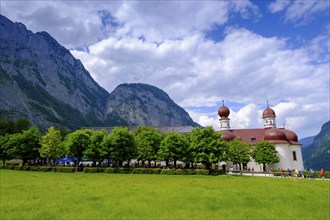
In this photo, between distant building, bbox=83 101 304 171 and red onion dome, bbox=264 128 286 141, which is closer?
distant building, bbox=83 101 304 171

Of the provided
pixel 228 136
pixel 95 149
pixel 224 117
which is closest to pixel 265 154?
pixel 228 136

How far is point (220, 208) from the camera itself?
18641mm

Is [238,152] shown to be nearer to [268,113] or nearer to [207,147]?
[207,147]

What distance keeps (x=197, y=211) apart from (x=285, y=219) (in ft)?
16.4

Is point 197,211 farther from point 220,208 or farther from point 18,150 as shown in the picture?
point 18,150

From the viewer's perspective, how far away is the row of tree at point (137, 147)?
64250 mm

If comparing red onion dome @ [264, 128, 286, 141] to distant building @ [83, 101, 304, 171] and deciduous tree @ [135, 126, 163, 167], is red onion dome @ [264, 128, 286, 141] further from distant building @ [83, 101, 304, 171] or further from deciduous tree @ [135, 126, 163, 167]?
deciduous tree @ [135, 126, 163, 167]

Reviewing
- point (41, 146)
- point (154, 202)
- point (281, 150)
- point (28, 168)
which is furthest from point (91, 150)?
point (281, 150)

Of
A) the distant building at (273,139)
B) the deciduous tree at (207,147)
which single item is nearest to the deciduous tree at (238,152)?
the distant building at (273,139)

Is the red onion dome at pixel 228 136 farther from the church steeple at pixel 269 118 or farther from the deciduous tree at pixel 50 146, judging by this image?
the deciduous tree at pixel 50 146

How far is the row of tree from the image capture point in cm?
6425

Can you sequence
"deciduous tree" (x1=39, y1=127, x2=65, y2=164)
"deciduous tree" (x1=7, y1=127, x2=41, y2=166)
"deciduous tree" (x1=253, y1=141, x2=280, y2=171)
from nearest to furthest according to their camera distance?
1. "deciduous tree" (x1=39, y1=127, x2=65, y2=164)
2. "deciduous tree" (x1=7, y1=127, x2=41, y2=166)
3. "deciduous tree" (x1=253, y1=141, x2=280, y2=171)

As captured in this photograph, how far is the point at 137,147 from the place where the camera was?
72062 millimetres

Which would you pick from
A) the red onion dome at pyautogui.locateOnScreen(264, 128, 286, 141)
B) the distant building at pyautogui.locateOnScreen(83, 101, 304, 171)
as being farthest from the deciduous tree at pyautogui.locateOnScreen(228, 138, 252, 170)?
the red onion dome at pyautogui.locateOnScreen(264, 128, 286, 141)
